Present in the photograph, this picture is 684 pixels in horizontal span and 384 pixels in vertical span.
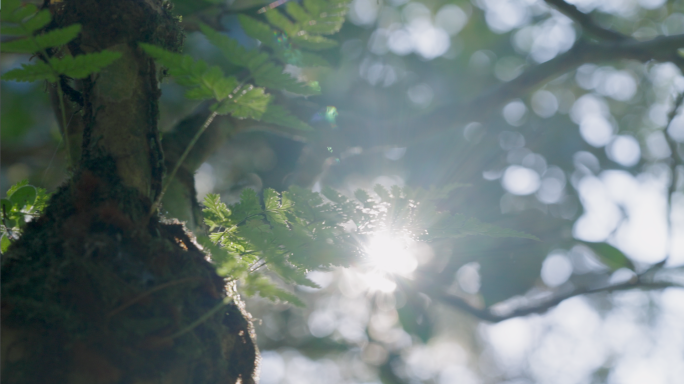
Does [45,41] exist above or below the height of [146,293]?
above

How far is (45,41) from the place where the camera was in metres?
0.88

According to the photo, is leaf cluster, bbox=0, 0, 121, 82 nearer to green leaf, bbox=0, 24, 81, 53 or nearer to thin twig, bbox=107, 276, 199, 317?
green leaf, bbox=0, 24, 81, 53

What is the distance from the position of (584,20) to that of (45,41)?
2.94m

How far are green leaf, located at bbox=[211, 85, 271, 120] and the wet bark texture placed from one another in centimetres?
27

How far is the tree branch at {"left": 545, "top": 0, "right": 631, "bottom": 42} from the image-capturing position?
245 cm

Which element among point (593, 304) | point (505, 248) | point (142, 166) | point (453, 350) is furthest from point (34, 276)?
point (453, 350)

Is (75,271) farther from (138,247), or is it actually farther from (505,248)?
(505,248)

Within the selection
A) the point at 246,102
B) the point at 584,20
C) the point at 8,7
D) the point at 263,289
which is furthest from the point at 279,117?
the point at 584,20

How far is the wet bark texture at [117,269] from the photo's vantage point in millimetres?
723

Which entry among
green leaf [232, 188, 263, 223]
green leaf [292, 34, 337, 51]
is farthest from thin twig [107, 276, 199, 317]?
green leaf [292, 34, 337, 51]

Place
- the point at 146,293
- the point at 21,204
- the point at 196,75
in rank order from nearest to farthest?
the point at 146,293 < the point at 196,75 < the point at 21,204

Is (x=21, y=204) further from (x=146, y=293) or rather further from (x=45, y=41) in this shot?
(x=146, y=293)

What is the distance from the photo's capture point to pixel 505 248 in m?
3.86

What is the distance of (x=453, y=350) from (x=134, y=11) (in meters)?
9.06
